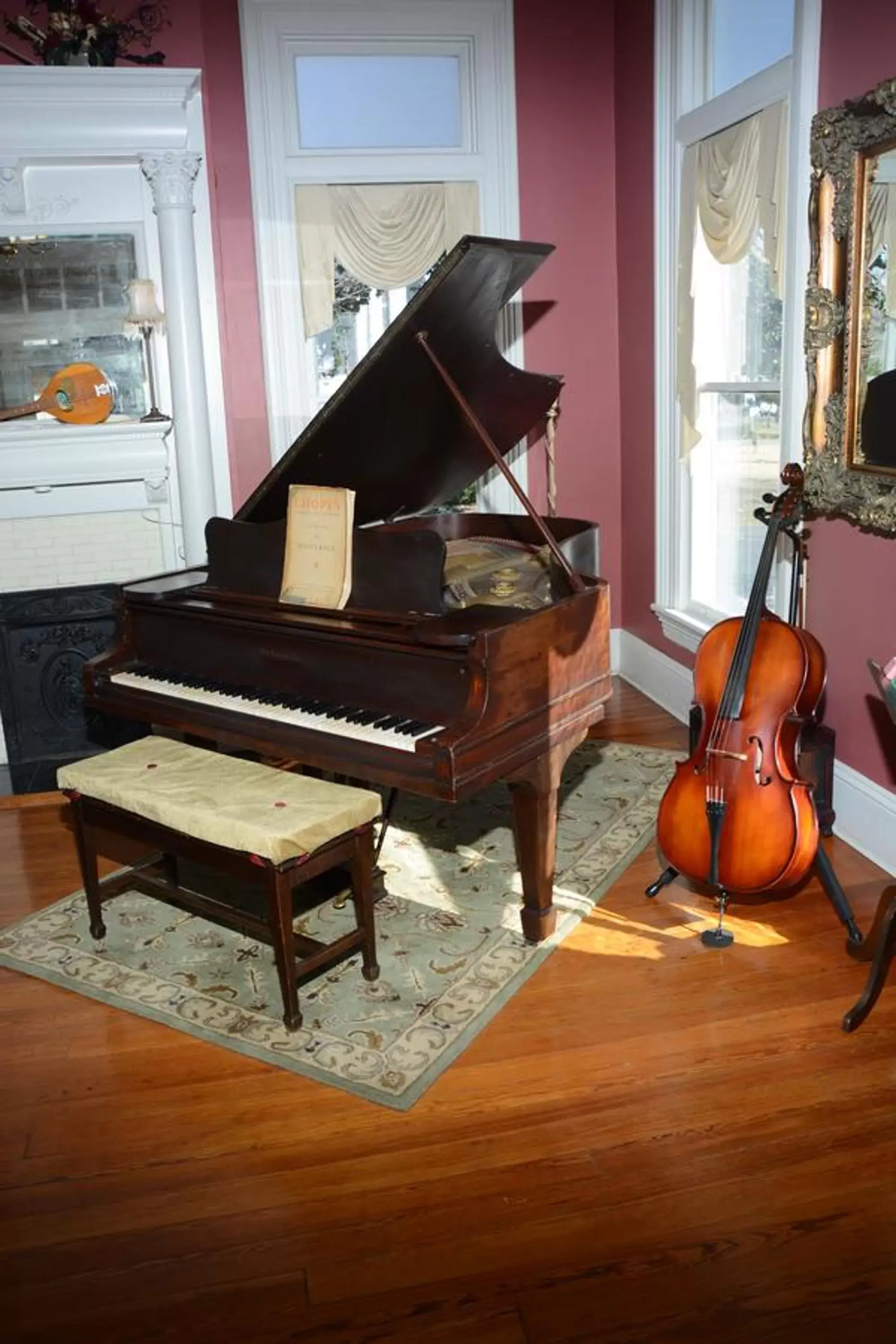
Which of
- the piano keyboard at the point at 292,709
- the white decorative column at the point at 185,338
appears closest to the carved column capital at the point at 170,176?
the white decorative column at the point at 185,338

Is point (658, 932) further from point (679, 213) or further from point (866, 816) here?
point (679, 213)

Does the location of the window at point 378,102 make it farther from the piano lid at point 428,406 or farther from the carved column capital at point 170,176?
the piano lid at point 428,406

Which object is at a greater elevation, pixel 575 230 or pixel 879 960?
pixel 575 230

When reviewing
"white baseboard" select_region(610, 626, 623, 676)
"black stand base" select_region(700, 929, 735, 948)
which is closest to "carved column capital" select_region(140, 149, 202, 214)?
"white baseboard" select_region(610, 626, 623, 676)

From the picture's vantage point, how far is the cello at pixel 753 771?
9.61 feet

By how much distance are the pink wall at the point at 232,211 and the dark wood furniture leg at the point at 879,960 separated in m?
3.55

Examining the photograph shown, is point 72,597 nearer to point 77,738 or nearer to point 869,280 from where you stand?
point 77,738

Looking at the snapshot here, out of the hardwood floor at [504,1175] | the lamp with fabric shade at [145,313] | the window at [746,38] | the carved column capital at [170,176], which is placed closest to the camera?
the hardwood floor at [504,1175]

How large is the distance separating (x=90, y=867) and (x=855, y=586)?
2.47 meters

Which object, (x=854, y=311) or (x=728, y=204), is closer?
(x=854, y=311)

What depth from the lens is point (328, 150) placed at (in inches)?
199

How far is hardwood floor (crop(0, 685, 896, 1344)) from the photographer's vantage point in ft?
6.48

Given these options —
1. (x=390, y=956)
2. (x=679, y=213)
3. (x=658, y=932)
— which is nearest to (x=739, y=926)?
(x=658, y=932)

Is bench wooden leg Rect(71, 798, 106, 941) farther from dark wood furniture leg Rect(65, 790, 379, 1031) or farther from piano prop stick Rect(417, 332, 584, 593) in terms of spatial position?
piano prop stick Rect(417, 332, 584, 593)
